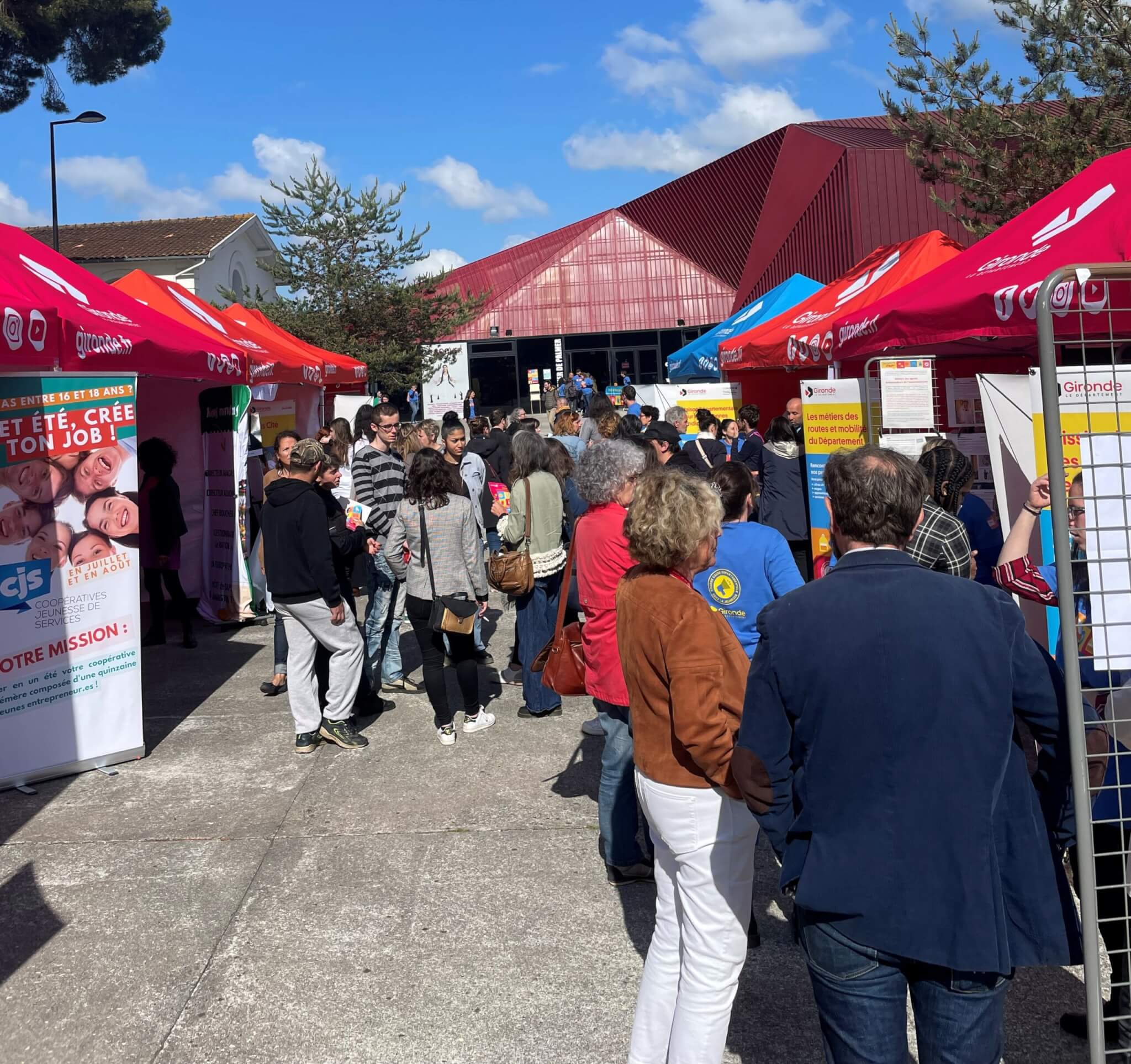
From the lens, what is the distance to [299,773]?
19.2ft

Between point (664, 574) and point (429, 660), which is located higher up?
point (664, 574)

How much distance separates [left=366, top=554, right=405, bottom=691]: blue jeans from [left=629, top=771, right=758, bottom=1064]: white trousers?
465 centimetres

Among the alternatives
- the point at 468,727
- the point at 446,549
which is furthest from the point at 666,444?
the point at 468,727

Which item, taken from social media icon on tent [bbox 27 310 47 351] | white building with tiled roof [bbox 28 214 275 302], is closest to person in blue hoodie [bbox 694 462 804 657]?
social media icon on tent [bbox 27 310 47 351]

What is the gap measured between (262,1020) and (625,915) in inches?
53.6

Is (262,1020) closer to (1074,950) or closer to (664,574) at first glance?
(664,574)

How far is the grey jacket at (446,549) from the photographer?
5.96 metres

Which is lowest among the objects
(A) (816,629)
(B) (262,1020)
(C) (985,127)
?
(B) (262,1020)

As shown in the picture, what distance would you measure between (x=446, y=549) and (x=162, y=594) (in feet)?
13.8

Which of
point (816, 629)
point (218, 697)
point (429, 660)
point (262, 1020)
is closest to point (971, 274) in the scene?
point (429, 660)

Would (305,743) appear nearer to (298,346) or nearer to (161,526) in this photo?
(161,526)

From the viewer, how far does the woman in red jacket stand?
13.0 feet

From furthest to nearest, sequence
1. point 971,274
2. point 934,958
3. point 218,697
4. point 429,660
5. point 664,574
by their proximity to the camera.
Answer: point 218,697, point 429,660, point 971,274, point 664,574, point 934,958

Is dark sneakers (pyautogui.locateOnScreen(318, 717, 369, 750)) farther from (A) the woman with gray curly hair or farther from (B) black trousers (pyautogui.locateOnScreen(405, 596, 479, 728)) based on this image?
(A) the woman with gray curly hair
